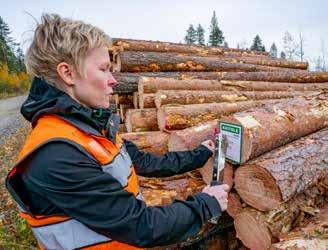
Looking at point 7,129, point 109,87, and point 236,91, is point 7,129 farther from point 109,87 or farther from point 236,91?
point 109,87

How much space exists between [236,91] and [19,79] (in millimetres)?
40738

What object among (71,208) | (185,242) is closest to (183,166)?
(185,242)

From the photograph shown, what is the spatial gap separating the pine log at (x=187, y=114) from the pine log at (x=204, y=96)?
258 millimetres

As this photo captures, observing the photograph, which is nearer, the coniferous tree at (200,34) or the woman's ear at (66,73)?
the woman's ear at (66,73)

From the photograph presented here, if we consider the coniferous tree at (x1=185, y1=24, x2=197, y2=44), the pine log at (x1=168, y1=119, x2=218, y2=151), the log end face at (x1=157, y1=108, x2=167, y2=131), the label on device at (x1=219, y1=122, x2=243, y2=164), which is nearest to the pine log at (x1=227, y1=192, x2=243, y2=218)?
the label on device at (x1=219, y1=122, x2=243, y2=164)

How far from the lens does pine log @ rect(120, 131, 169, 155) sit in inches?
150

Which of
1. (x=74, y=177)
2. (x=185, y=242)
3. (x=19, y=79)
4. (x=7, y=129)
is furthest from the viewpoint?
(x=19, y=79)

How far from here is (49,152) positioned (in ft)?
4.91

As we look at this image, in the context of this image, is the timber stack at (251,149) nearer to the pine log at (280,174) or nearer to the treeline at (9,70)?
the pine log at (280,174)

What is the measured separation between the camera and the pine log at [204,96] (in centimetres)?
443

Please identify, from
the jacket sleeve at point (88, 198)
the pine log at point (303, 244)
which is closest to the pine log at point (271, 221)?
the pine log at point (303, 244)

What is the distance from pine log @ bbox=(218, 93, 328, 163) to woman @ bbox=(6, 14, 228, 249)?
0.88 meters

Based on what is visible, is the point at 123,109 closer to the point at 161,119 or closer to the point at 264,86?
the point at 161,119

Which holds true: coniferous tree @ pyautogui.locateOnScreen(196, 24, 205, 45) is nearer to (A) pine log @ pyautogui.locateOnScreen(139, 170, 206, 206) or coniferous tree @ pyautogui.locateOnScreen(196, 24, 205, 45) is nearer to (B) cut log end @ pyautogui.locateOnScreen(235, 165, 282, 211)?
(A) pine log @ pyautogui.locateOnScreen(139, 170, 206, 206)
